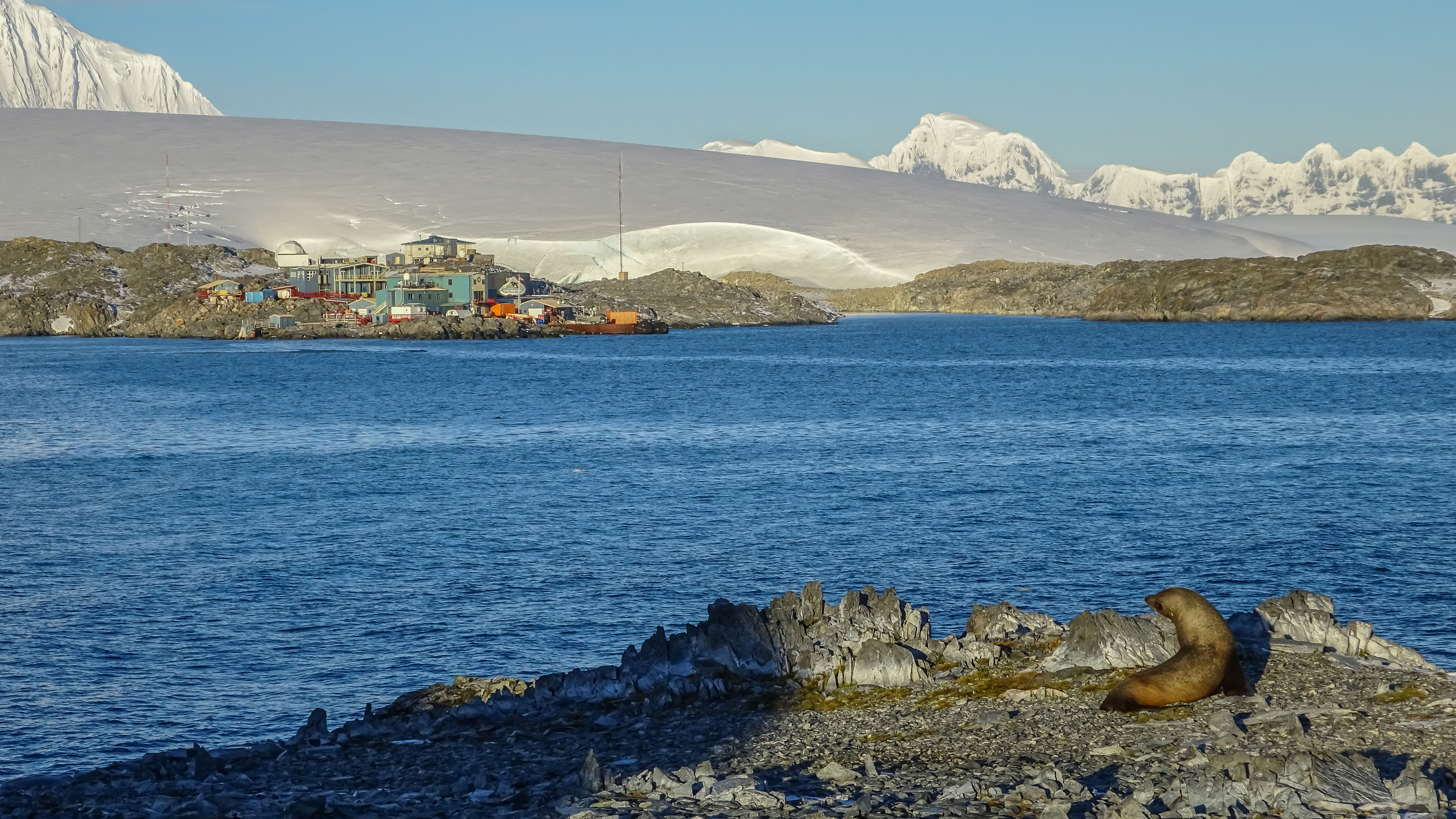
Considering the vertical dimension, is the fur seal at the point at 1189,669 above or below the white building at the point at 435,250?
below

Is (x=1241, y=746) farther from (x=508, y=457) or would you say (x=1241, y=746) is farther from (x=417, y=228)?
(x=417, y=228)

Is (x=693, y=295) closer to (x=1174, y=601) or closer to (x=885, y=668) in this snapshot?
(x=885, y=668)

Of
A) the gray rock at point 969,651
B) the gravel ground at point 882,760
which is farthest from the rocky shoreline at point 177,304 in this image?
the gravel ground at point 882,760

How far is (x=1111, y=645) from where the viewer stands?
38.5ft

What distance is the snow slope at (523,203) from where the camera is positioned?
14900 centimetres

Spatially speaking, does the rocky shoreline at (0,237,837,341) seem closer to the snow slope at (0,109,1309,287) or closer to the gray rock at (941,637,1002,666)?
the snow slope at (0,109,1309,287)

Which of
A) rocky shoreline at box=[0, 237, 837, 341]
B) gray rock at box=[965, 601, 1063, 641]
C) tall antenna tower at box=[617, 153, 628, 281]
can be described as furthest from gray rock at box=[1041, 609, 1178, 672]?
tall antenna tower at box=[617, 153, 628, 281]

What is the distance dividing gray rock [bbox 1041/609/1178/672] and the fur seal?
35 cm

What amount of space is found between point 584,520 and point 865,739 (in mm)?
16405

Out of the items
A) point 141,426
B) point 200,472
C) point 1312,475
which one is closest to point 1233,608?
point 1312,475

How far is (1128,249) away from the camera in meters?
182

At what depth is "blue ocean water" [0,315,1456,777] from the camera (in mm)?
16516

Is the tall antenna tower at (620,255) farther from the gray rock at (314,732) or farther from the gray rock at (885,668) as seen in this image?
the gray rock at (885,668)

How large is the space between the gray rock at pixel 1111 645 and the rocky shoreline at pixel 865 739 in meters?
0.02
